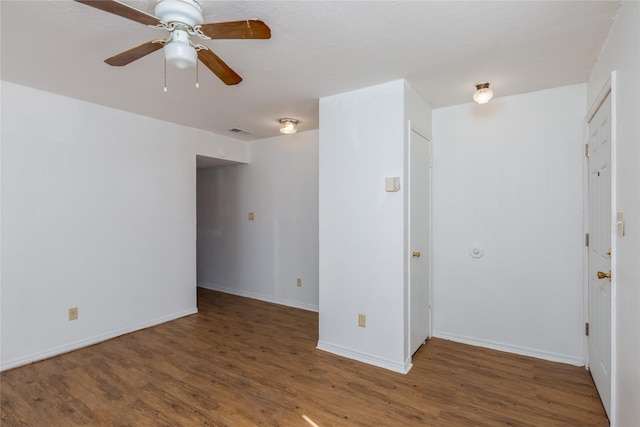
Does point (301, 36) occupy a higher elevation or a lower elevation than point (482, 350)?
higher

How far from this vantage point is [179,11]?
1508mm

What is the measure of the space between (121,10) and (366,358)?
9.41ft

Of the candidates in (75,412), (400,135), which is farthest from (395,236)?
(75,412)

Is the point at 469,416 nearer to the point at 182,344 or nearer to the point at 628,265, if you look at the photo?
the point at 628,265

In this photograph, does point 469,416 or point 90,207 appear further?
point 90,207

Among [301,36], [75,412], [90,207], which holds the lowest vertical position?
[75,412]

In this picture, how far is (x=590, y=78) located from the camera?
2.47 meters

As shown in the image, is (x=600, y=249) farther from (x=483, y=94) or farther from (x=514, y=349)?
(x=483, y=94)

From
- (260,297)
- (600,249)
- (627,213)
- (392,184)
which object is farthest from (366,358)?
(260,297)

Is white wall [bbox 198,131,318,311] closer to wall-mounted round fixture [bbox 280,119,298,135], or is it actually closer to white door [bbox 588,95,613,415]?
wall-mounted round fixture [bbox 280,119,298,135]

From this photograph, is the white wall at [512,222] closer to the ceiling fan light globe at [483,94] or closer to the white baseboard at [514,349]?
the white baseboard at [514,349]

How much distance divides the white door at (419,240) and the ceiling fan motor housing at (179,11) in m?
1.81

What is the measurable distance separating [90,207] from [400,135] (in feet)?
10.0

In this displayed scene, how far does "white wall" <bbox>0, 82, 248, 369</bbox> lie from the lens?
8.88 ft
